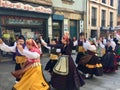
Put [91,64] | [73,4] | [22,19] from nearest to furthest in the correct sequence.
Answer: [91,64] < [22,19] < [73,4]

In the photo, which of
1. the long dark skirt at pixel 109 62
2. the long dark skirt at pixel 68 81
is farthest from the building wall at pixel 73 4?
the long dark skirt at pixel 68 81

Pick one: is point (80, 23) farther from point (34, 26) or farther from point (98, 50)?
point (98, 50)

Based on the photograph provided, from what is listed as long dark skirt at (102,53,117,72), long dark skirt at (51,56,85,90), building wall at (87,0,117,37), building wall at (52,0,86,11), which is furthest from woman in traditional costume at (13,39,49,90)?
building wall at (87,0,117,37)

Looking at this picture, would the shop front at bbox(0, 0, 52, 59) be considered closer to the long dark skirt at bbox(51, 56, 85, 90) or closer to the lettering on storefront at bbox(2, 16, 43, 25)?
the lettering on storefront at bbox(2, 16, 43, 25)

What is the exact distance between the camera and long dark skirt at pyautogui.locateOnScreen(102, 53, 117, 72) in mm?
9352

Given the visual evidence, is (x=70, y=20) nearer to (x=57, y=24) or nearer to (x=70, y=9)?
(x=70, y=9)

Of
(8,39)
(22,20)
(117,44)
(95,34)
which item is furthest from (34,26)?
(95,34)

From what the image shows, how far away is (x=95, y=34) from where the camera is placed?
885 inches

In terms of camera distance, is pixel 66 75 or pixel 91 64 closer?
pixel 66 75

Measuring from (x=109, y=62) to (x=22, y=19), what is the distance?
253 inches

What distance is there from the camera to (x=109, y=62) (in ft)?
30.6

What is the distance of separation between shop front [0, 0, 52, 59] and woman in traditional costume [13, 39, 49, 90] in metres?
6.87

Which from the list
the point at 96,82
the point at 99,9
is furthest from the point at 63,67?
the point at 99,9

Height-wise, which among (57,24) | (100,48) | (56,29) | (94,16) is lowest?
(100,48)
